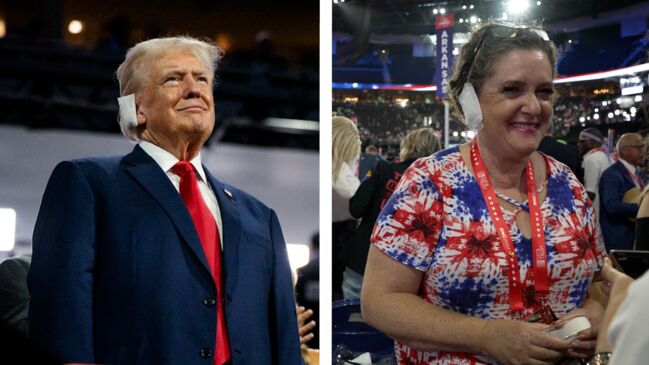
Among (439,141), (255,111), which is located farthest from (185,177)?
(439,141)

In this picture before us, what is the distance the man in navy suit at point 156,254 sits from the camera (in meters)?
1.91

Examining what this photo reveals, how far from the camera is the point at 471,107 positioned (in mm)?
1950

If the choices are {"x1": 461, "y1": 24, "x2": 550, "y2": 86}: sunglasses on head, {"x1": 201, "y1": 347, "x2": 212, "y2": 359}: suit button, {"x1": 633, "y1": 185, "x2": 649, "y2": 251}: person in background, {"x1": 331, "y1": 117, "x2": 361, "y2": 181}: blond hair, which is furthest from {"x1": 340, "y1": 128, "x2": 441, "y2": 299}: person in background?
{"x1": 201, "y1": 347, "x2": 212, "y2": 359}: suit button

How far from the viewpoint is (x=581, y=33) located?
2705 mm

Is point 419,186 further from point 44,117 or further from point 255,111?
point 44,117

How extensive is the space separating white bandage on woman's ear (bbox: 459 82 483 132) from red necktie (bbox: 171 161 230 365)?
655 mm

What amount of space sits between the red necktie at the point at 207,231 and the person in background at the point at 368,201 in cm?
107

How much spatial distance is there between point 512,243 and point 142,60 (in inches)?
38.5

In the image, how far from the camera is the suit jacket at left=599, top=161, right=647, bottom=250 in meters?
2.69

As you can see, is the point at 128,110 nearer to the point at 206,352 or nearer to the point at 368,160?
the point at 206,352

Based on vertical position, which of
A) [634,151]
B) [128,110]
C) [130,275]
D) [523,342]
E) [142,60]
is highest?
[142,60]

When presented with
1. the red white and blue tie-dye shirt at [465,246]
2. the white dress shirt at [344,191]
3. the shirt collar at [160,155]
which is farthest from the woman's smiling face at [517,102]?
the white dress shirt at [344,191]

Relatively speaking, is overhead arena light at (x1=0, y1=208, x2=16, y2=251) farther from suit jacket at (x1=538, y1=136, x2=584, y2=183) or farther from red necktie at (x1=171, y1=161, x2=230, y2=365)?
suit jacket at (x1=538, y1=136, x2=584, y2=183)

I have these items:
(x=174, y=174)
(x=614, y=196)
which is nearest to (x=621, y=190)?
(x=614, y=196)
